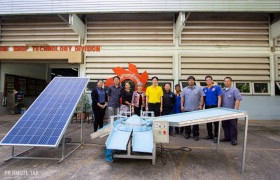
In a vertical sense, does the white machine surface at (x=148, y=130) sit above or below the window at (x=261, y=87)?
below

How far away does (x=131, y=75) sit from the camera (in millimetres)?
8617

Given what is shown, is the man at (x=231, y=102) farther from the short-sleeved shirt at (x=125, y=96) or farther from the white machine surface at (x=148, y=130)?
the short-sleeved shirt at (x=125, y=96)

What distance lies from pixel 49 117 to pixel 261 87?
8.75 m

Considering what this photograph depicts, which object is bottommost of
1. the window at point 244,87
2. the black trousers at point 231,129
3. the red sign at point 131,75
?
the black trousers at point 231,129

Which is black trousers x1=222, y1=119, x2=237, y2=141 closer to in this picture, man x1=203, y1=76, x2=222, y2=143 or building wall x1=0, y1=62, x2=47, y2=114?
man x1=203, y1=76, x2=222, y2=143

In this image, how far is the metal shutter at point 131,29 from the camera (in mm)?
8922

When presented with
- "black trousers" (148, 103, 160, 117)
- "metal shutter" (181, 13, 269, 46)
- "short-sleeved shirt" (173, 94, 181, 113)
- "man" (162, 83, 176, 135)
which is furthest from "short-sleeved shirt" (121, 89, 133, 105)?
"metal shutter" (181, 13, 269, 46)

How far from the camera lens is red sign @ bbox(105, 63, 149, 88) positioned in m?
8.59

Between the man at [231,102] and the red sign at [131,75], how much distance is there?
4.02m

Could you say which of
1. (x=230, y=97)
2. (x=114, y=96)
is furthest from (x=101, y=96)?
(x=230, y=97)

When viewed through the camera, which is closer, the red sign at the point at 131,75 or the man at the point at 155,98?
the man at the point at 155,98

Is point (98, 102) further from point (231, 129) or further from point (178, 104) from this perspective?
point (231, 129)

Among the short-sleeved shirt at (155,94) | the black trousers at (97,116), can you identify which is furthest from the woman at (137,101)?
the black trousers at (97,116)

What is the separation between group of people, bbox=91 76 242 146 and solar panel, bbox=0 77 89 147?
3.07ft
